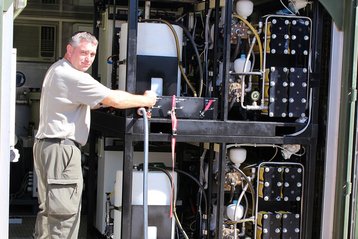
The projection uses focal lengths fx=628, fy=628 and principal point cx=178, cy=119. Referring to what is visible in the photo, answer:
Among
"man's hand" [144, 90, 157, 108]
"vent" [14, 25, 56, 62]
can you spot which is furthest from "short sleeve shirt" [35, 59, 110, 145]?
"vent" [14, 25, 56, 62]

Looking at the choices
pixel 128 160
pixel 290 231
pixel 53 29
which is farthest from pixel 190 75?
pixel 53 29

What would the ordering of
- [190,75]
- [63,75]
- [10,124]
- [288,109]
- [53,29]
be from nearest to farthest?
[10,124] < [63,75] < [288,109] < [190,75] < [53,29]

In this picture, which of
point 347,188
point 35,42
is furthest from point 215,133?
point 35,42

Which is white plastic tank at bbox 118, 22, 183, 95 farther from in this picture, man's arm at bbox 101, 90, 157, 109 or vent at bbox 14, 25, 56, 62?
vent at bbox 14, 25, 56, 62

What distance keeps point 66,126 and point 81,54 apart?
1.61ft

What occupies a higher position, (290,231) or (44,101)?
(44,101)

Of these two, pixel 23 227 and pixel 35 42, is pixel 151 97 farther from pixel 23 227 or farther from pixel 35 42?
pixel 35 42

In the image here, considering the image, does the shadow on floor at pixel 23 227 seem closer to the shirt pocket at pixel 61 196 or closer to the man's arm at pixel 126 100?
the shirt pocket at pixel 61 196

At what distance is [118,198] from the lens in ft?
15.2

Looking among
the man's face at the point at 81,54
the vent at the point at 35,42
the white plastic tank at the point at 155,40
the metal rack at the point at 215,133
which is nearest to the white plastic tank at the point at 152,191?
the metal rack at the point at 215,133

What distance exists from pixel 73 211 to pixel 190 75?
145 centimetres

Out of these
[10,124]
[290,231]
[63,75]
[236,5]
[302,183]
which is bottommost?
[290,231]

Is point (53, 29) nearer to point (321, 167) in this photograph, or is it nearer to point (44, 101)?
point (44, 101)

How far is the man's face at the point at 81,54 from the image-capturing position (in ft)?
13.7
